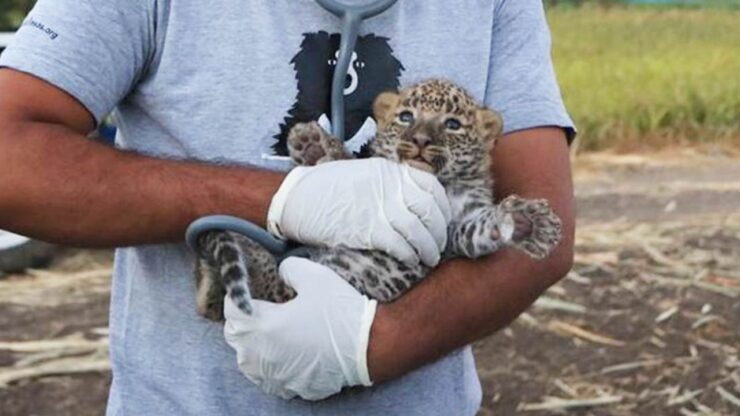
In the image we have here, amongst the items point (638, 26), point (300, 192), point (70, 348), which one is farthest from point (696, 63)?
point (300, 192)

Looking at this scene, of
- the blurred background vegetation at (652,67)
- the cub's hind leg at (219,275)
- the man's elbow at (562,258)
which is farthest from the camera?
the blurred background vegetation at (652,67)

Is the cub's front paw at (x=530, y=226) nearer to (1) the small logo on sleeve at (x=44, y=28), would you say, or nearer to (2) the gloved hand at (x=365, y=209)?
(2) the gloved hand at (x=365, y=209)

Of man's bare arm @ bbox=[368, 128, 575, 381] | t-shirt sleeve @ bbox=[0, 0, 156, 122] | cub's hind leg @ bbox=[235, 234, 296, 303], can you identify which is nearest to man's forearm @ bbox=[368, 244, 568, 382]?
man's bare arm @ bbox=[368, 128, 575, 381]

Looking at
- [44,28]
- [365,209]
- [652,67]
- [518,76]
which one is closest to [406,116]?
[365,209]

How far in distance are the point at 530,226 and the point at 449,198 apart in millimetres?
152

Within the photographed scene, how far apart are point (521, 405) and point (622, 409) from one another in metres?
0.23

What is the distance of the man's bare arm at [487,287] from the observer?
5.13 feet

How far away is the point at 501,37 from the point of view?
1.83 metres

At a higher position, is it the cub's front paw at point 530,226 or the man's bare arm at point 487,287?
the cub's front paw at point 530,226

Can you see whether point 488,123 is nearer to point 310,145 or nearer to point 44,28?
point 310,145

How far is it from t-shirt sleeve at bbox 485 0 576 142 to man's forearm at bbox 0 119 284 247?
371mm

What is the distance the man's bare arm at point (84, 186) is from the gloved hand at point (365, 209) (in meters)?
0.04

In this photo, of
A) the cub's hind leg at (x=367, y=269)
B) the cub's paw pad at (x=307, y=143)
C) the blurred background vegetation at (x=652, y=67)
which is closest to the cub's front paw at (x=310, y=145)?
the cub's paw pad at (x=307, y=143)

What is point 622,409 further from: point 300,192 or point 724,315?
point 300,192
